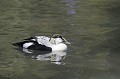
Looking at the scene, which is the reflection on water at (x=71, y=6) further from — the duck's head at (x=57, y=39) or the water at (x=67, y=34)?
the duck's head at (x=57, y=39)

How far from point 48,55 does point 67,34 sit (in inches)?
105

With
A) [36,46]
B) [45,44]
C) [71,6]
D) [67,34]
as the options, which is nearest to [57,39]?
[45,44]

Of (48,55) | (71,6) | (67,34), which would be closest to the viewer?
(48,55)

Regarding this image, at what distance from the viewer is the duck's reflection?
12800 mm

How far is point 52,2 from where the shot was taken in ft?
78.2

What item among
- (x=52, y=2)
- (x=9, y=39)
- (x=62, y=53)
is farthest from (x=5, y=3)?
(x=62, y=53)

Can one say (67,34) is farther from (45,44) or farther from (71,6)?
Result: (71,6)

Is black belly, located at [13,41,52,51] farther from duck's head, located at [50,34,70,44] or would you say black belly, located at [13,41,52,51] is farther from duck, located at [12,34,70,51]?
duck's head, located at [50,34,70,44]

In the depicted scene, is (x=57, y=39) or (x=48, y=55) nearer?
(x=48, y=55)

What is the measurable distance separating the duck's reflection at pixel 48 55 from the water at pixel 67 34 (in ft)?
0.52

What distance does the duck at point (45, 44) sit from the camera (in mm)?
13719

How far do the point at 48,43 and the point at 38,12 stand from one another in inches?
272

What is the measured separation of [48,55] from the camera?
1333 cm

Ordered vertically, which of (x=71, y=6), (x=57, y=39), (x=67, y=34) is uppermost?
(x=57, y=39)
